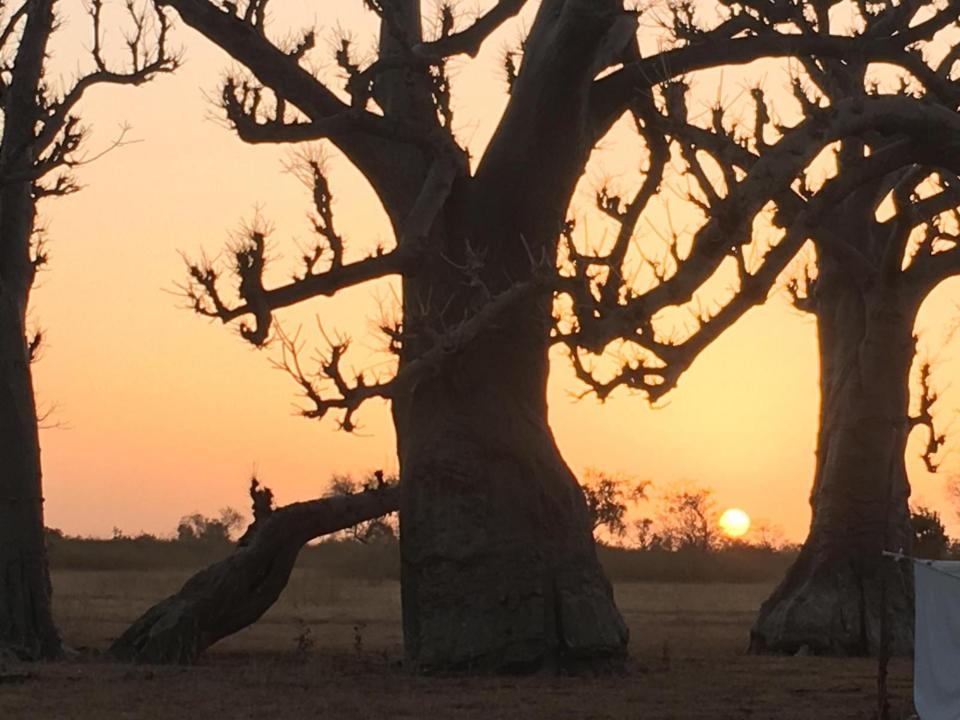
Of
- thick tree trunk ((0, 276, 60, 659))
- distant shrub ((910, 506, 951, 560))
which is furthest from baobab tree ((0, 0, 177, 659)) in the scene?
distant shrub ((910, 506, 951, 560))

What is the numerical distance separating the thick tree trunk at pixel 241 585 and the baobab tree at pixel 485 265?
4.55 feet

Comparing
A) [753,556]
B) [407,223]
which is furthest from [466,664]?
[753,556]

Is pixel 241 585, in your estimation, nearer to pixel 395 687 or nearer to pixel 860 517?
pixel 395 687

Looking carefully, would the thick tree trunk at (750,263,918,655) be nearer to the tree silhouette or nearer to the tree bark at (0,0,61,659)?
the tree silhouette

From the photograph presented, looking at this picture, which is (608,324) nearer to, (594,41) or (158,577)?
(594,41)

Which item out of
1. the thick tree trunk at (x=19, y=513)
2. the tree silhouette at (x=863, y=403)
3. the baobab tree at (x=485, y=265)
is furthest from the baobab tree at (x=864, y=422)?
the thick tree trunk at (x=19, y=513)

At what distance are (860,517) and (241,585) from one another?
7155 millimetres

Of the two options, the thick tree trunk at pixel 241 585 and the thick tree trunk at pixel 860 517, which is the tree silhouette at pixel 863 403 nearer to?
the thick tree trunk at pixel 860 517

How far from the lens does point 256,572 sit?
17.1 m

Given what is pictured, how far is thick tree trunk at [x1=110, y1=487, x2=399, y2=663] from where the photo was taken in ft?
55.1

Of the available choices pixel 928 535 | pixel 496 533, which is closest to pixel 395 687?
pixel 496 533

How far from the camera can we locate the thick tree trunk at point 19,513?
16.7 m

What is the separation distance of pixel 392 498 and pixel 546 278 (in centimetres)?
422

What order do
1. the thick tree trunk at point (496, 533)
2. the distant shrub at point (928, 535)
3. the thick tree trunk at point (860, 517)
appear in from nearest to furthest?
the thick tree trunk at point (496, 533)
the thick tree trunk at point (860, 517)
the distant shrub at point (928, 535)
